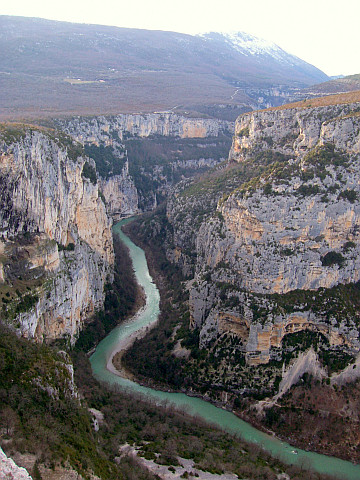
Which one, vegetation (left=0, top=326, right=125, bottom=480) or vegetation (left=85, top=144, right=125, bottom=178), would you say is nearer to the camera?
vegetation (left=0, top=326, right=125, bottom=480)

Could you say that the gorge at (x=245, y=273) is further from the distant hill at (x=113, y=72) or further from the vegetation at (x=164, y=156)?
the vegetation at (x=164, y=156)

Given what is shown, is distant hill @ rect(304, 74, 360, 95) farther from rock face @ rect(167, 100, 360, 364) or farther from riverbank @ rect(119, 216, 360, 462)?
riverbank @ rect(119, 216, 360, 462)

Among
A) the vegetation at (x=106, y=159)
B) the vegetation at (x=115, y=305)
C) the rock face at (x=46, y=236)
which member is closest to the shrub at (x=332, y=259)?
the rock face at (x=46, y=236)

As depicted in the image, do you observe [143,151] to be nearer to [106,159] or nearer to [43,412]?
[106,159]

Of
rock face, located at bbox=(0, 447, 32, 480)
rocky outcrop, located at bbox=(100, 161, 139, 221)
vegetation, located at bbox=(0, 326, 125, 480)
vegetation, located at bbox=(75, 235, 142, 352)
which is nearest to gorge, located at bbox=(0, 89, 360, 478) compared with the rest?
vegetation, located at bbox=(75, 235, 142, 352)

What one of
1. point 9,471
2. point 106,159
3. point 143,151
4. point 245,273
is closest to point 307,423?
point 245,273
